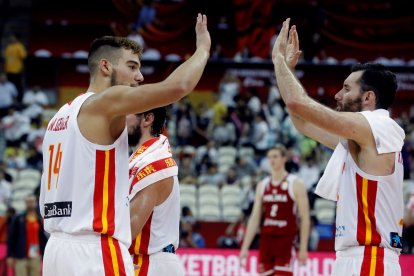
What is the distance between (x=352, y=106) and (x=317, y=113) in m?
0.68

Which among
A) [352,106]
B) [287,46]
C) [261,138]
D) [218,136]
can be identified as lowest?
[352,106]

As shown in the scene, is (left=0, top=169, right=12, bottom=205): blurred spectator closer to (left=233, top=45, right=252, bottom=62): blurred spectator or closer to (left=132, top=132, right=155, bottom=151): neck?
(left=233, top=45, right=252, bottom=62): blurred spectator

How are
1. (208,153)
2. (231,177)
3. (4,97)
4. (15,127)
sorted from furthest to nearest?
(4,97)
(15,127)
(208,153)
(231,177)

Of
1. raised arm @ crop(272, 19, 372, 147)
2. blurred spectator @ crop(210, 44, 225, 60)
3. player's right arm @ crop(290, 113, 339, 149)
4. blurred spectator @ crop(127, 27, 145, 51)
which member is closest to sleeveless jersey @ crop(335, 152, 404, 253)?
raised arm @ crop(272, 19, 372, 147)

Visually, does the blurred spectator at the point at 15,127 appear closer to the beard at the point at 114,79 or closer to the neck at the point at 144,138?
the neck at the point at 144,138

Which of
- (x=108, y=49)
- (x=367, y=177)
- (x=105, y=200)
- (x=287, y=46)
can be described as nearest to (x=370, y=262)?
(x=367, y=177)

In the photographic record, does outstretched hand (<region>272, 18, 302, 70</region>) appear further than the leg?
No

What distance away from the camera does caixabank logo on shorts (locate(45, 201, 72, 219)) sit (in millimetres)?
5385

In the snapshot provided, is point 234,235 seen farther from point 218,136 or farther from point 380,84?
point 380,84

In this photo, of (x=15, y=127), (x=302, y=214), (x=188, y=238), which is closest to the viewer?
(x=302, y=214)

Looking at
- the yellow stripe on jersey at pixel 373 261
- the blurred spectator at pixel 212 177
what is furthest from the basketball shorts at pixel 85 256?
the blurred spectator at pixel 212 177

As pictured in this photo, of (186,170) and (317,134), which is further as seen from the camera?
(186,170)

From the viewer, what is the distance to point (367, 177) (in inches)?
236

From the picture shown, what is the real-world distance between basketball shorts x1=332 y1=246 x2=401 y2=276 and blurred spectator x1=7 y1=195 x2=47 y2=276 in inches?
421
